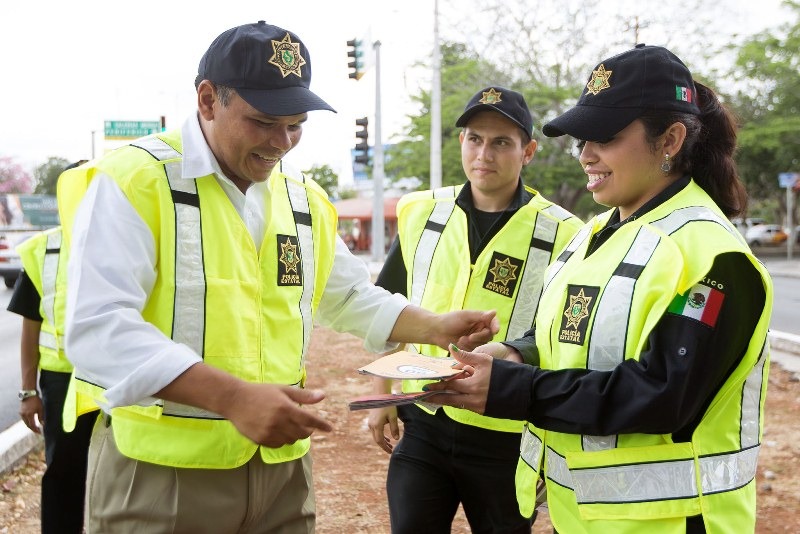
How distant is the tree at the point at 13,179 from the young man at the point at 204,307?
6880 centimetres

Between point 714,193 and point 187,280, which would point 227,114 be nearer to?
point 187,280

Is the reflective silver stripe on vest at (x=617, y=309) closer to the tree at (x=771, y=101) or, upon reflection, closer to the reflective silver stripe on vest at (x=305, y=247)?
the reflective silver stripe on vest at (x=305, y=247)

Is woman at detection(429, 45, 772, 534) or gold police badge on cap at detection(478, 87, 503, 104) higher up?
gold police badge on cap at detection(478, 87, 503, 104)

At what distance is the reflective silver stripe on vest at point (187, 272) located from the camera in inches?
89.0

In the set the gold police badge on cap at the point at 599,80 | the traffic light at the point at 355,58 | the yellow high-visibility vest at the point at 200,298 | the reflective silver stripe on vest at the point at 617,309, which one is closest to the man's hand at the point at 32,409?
the yellow high-visibility vest at the point at 200,298

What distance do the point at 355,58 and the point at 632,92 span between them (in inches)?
646

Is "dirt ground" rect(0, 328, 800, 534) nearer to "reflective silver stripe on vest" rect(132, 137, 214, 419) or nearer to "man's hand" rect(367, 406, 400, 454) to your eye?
"man's hand" rect(367, 406, 400, 454)

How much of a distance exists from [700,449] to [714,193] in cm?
76

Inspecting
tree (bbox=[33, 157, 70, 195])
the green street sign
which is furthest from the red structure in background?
the green street sign

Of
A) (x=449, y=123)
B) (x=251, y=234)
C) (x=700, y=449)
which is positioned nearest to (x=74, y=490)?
(x=251, y=234)

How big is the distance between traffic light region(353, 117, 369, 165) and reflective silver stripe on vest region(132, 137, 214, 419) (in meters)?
17.0

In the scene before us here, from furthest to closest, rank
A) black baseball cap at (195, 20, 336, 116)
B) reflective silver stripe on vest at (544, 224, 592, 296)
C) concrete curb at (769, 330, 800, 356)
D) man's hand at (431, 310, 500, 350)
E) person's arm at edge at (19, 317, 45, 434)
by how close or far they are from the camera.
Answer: concrete curb at (769, 330, 800, 356), person's arm at edge at (19, 317, 45, 434), man's hand at (431, 310, 500, 350), reflective silver stripe on vest at (544, 224, 592, 296), black baseball cap at (195, 20, 336, 116)

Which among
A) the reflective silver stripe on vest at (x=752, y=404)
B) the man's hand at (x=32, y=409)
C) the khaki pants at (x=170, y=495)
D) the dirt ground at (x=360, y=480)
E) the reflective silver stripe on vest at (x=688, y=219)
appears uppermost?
the reflective silver stripe on vest at (x=688, y=219)

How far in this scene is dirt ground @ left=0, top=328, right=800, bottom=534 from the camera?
4.69 meters
